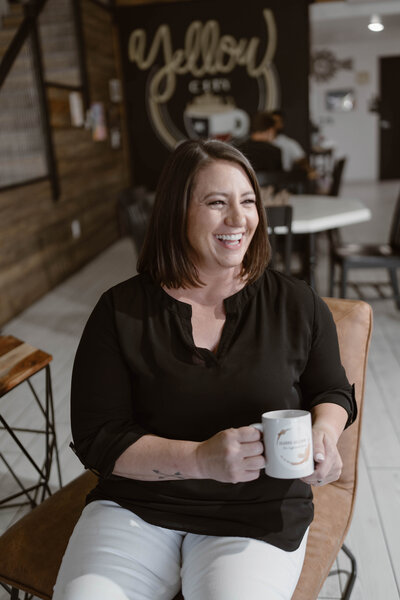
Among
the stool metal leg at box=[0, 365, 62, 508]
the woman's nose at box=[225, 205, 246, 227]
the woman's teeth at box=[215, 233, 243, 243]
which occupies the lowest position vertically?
the stool metal leg at box=[0, 365, 62, 508]

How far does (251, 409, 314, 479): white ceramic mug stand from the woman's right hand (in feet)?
0.11

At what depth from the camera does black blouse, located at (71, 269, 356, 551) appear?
109 centimetres

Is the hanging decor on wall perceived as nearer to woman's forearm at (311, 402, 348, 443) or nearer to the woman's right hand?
woman's forearm at (311, 402, 348, 443)

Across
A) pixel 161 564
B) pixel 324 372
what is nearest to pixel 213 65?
pixel 324 372

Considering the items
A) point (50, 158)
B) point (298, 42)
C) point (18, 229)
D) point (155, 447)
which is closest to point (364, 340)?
point (155, 447)

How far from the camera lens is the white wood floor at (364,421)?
5.58 feet

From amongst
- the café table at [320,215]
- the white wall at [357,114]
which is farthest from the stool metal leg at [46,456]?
the white wall at [357,114]

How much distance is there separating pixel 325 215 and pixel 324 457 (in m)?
2.56

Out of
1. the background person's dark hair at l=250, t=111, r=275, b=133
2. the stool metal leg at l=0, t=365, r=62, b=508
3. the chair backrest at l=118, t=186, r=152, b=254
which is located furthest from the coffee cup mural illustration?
the stool metal leg at l=0, t=365, r=62, b=508

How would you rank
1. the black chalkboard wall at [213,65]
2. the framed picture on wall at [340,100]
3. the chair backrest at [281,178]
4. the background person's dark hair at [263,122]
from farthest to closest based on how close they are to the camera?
the framed picture on wall at [340,100]
the black chalkboard wall at [213,65]
the background person's dark hair at [263,122]
the chair backrest at [281,178]

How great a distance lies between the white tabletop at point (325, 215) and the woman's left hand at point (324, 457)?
227 centimetres

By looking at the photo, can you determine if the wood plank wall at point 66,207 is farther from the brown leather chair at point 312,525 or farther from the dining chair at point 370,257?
the brown leather chair at point 312,525

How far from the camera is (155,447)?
107 cm

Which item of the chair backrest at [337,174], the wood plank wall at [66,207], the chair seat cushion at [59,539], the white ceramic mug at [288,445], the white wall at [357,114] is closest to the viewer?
the white ceramic mug at [288,445]
